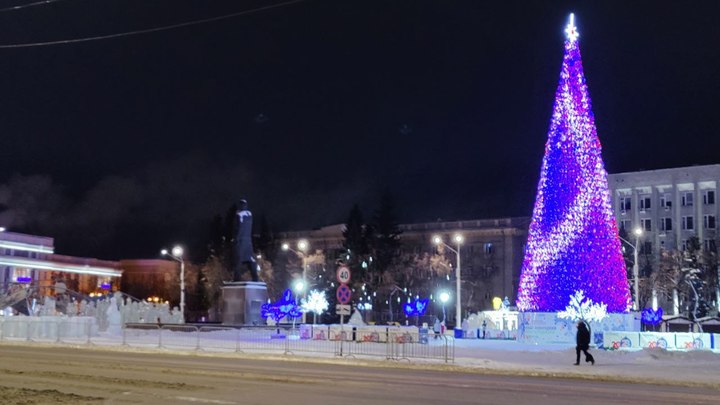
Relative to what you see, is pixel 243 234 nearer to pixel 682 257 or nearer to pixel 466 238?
pixel 682 257

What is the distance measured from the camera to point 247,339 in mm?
37938

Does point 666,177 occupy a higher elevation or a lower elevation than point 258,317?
higher

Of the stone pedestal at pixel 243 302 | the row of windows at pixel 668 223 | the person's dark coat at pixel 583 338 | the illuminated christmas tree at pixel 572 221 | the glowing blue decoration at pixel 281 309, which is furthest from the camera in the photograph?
the row of windows at pixel 668 223

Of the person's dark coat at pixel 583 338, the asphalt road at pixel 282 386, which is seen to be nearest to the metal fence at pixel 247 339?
the person's dark coat at pixel 583 338

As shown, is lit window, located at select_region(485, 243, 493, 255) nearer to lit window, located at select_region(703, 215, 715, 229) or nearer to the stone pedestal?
lit window, located at select_region(703, 215, 715, 229)

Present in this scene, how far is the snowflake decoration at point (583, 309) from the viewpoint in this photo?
4119 centimetres

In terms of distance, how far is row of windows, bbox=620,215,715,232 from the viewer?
8862 cm

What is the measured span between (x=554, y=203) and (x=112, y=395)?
31.5 metres

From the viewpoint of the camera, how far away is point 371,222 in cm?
9662

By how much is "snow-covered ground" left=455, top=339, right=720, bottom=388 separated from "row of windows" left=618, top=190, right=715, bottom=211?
6152cm

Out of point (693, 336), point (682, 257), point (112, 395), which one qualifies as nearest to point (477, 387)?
point (112, 395)

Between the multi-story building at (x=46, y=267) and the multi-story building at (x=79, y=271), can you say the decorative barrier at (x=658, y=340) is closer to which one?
the multi-story building at (x=46, y=267)

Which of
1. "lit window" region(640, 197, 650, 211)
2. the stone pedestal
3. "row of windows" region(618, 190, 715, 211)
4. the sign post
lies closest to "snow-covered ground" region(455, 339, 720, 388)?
the sign post

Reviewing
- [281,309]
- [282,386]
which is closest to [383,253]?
[281,309]
